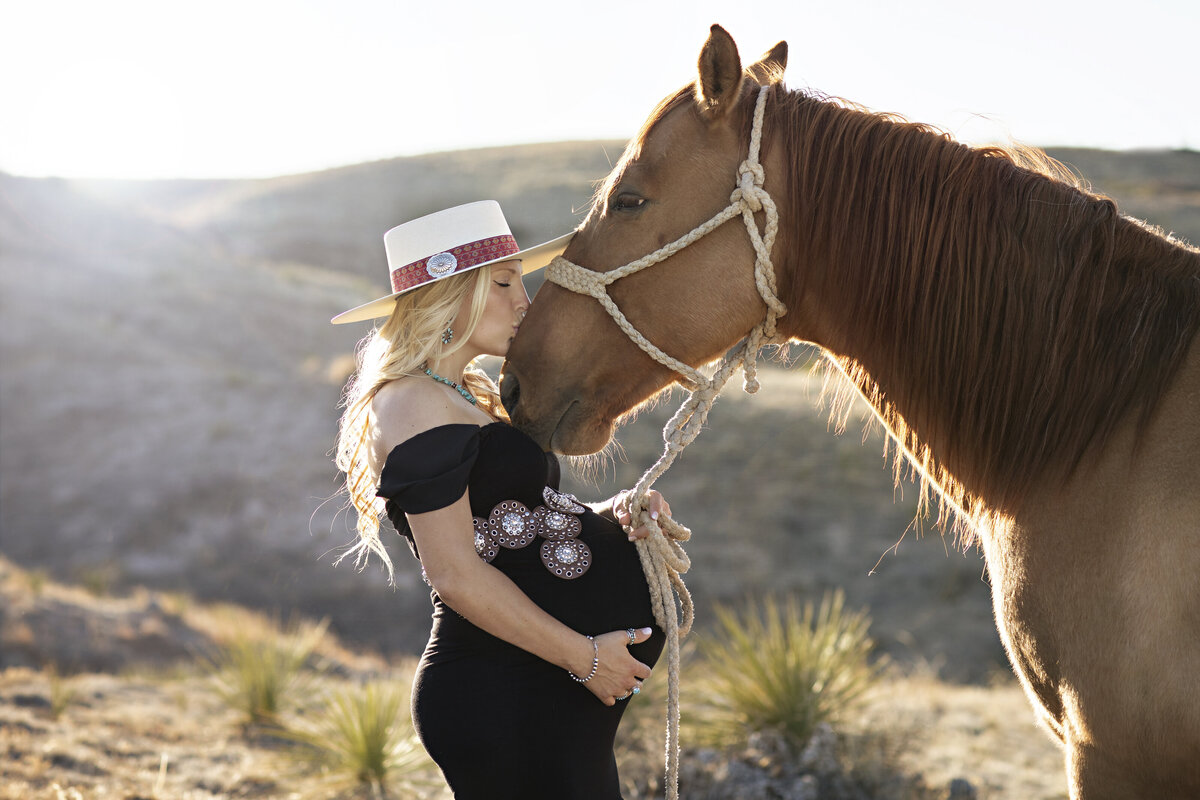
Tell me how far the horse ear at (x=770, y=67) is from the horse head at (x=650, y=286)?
0.05 m

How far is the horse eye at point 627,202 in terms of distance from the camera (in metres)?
1.98

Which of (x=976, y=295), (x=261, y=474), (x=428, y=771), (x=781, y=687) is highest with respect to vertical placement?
(x=976, y=295)

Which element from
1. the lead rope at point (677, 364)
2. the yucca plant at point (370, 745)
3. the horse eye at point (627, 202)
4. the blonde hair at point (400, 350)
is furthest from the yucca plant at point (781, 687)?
the horse eye at point (627, 202)

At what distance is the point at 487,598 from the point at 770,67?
1554 millimetres

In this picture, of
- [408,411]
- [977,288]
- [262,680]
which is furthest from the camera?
[262,680]

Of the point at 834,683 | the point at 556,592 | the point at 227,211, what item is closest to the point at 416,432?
the point at 556,592

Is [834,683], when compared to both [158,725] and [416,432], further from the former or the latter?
[158,725]

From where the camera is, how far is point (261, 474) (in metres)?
13.6

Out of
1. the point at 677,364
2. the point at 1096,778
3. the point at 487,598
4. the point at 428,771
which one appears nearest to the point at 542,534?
the point at 487,598

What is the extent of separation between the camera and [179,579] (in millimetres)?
11602

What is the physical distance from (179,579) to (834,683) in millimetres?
9989

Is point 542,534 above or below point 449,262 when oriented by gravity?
below

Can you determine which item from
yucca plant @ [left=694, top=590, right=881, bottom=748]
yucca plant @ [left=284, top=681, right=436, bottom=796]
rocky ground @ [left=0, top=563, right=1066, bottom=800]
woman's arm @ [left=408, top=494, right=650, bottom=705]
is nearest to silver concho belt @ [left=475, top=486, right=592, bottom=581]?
woman's arm @ [left=408, top=494, right=650, bottom=705]

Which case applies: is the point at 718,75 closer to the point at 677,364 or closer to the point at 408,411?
the point at 677,364
